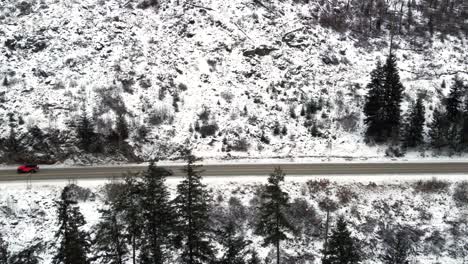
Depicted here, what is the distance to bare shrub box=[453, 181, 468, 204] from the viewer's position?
103 ft

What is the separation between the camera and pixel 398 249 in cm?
2788

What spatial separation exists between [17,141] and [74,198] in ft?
31.2

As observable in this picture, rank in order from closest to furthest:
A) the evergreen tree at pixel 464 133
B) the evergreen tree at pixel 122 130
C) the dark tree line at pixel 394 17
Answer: the evergreen tree at pixel 122 130 → the evergreen tree at pixel 464 133 → the dark tree line at pixel 394 17

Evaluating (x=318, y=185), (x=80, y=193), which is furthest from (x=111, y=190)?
(x=318, y=185)

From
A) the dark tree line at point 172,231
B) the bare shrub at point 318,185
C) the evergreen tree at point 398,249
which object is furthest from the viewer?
the bare shrub at point 318,185

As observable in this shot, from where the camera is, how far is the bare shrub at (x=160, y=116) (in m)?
37.6

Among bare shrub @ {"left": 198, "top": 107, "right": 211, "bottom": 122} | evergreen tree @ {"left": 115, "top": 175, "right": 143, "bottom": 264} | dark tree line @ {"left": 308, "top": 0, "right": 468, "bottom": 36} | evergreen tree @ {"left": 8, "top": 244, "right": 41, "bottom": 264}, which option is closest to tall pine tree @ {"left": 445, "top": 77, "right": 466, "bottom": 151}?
dark tree line @ {"left": 308, "top": 0, "right": 468, "bottom": 36}

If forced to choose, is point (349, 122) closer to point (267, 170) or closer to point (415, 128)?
point (415, 128)

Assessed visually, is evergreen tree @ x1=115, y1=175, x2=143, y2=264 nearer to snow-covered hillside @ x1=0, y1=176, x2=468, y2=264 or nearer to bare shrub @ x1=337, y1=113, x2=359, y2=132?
snow-covered hillside @ x1=0, y1=176, x2=468, y2=264

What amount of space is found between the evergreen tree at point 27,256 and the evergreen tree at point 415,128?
34.1 meters

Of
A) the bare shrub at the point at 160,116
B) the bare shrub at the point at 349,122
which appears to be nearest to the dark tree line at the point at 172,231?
the bare shrub at the point at 160,116

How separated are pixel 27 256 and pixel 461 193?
34486 mm

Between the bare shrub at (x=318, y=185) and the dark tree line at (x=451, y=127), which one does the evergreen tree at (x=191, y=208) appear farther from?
the dark tree line at (x=451, y=127)

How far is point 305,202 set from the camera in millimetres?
30797
